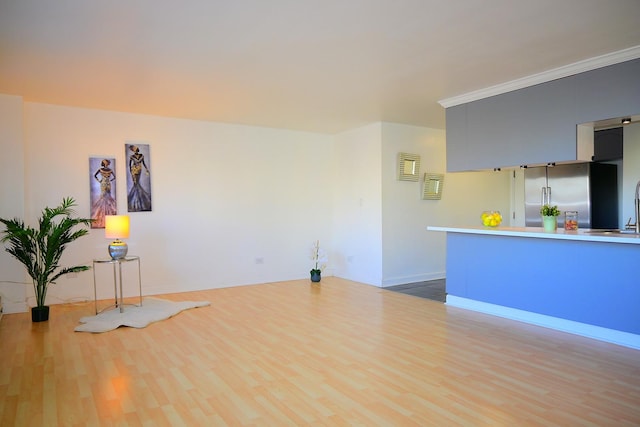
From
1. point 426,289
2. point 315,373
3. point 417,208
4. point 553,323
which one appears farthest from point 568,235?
point 417,208

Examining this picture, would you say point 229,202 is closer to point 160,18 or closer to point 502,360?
point 160,18

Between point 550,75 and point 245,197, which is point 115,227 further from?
point 550,75

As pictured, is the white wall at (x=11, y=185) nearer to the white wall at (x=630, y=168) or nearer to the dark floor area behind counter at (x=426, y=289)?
the dark floor area behind counter at (x=426, y=289)

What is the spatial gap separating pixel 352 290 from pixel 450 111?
2.88 meters

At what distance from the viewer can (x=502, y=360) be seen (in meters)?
3.34

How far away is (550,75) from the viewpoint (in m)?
4.29

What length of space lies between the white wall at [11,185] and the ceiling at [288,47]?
0.91 ft

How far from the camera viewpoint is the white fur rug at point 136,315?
14.3ft

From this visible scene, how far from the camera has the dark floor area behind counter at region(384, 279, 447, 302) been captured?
580 cm

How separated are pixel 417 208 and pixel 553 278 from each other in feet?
9.56

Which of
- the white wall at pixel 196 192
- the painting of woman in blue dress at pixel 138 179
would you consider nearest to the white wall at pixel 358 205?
the white wall at pixel 196 192

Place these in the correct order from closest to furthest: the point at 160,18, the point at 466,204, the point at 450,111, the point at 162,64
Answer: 1. the point at 160,18
2. the point at 162,64
3. the point at 450,111
4. the point at 466,204

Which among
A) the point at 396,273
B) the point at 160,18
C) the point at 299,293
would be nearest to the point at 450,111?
the point at 396,273

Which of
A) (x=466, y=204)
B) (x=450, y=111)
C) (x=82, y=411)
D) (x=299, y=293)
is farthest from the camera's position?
(x=466, y=204)
